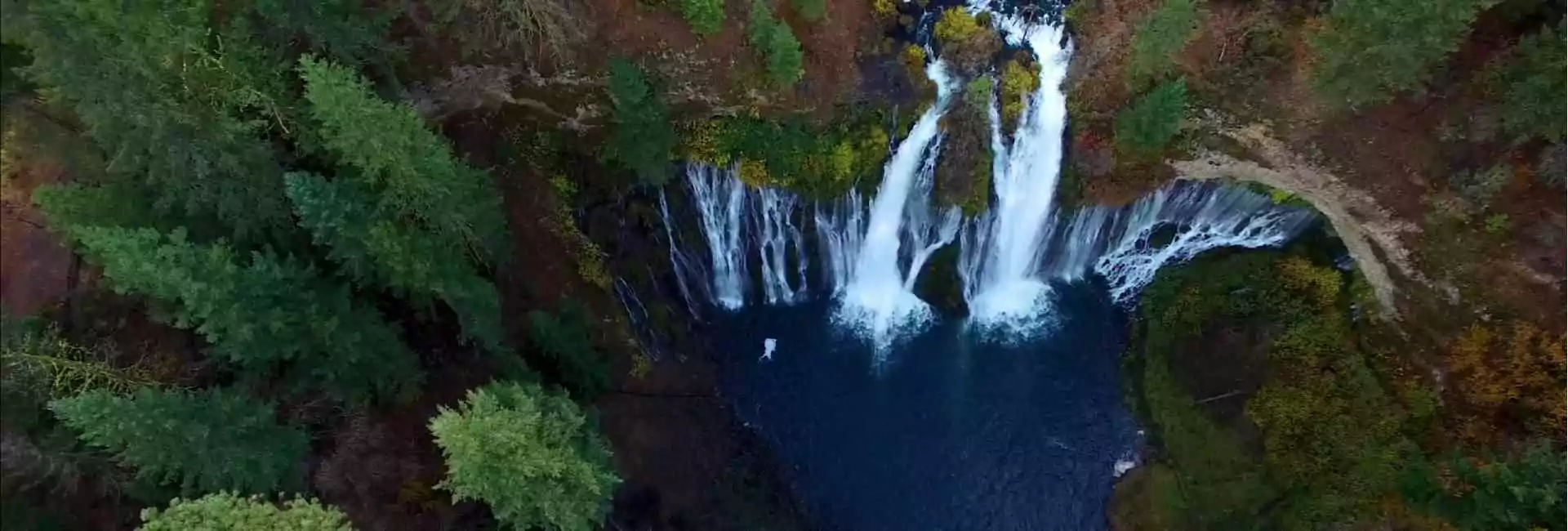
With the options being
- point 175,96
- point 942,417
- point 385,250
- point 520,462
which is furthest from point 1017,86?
point 175,96

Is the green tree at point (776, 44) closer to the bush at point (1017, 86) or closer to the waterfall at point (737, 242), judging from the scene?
the waterfall at point (737, 242)

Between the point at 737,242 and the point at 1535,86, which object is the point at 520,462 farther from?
the point at 1535,86

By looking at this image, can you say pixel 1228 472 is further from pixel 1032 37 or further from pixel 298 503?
pixel 298 503

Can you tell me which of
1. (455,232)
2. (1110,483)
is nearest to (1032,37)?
(1110,483)

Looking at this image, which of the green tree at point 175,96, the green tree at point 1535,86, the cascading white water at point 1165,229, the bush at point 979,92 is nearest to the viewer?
the green tree at point 175,96

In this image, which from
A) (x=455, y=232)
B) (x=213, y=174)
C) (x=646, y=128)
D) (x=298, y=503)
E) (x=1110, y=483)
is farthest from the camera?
(x=1110, y=483)

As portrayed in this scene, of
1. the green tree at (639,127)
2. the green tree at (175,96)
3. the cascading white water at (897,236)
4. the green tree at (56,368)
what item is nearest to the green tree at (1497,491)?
the cascading white water at (897,236)
